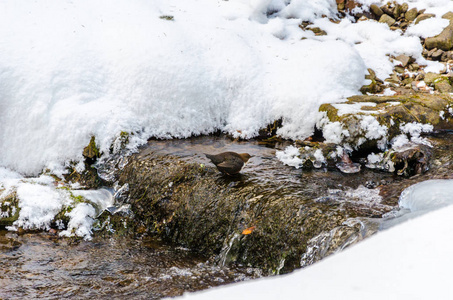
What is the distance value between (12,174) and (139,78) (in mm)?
3033

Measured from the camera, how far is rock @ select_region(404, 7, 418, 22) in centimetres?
1121

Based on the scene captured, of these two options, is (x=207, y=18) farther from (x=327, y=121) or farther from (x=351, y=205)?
(x=351, y=205)

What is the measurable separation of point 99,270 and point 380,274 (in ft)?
12.5

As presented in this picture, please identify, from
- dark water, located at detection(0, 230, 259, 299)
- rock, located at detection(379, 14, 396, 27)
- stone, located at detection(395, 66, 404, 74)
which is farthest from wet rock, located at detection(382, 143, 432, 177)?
rock, located at detection(379, 14, 396, 27)

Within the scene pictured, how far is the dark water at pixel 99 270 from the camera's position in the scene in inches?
169

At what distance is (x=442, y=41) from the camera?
9922 millimetres

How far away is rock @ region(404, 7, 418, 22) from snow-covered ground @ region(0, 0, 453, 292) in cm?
75

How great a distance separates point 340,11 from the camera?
463 inches

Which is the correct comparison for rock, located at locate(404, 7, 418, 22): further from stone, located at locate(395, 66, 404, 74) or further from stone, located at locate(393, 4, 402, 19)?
stone, located at locate(395, 66, 404, 74)

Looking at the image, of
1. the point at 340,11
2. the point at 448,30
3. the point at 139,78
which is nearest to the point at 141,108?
the point at 139,78

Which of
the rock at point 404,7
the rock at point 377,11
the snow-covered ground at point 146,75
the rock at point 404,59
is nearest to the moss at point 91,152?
the snow-covered ground at point 146,75

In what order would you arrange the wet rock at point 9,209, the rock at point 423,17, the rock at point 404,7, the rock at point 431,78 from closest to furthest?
the wet rock at point 9,209, the rock at point 431,78, the rock at point 423,17, the rock at point 404,7

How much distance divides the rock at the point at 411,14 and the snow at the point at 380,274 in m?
10.8

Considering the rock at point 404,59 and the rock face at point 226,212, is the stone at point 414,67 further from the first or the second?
the rock face at point 226,212
